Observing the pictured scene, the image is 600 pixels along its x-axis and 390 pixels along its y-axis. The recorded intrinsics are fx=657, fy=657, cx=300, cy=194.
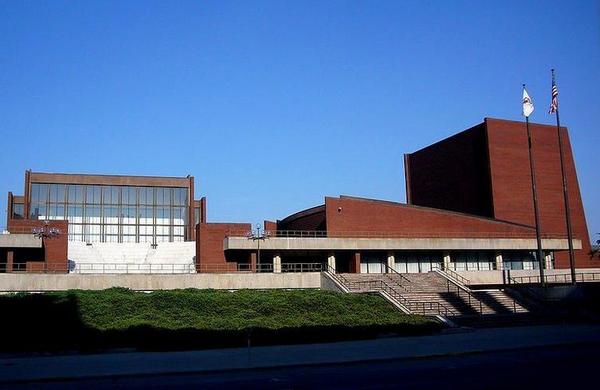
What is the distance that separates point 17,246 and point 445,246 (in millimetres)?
35149

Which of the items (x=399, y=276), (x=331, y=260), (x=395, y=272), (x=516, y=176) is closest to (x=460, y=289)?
(x=399, y=276)

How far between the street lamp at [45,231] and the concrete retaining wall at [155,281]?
23.1 feet

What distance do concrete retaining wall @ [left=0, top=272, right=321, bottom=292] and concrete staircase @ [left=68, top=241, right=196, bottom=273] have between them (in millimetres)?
8138

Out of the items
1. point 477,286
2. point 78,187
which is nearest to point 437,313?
point 477,286

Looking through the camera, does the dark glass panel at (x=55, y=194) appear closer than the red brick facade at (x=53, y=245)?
No

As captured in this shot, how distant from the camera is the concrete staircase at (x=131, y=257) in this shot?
192 feet

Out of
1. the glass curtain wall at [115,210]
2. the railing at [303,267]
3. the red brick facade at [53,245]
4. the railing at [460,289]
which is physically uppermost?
the glass curtain wall at [115,210]

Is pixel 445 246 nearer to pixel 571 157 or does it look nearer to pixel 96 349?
pixel 571 157

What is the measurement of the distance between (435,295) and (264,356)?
2464 cm

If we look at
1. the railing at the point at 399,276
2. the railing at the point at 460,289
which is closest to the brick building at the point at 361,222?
the railing at the point at 399,276

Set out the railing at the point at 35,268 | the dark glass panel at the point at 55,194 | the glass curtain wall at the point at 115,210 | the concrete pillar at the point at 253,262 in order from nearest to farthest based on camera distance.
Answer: the railing at the point at 35,268
the concrete pillar at the point at 253,262
the glass curtain wall at the point at 115,210
the dark glass panel at the point at 55,194

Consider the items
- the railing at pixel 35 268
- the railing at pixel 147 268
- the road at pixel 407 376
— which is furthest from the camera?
the railing at pixel 147 268

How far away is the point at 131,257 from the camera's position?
208 feet

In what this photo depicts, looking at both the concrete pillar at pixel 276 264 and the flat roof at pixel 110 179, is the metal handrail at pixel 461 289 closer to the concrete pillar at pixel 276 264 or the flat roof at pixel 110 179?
the concrete pillar at pixel 276 264
